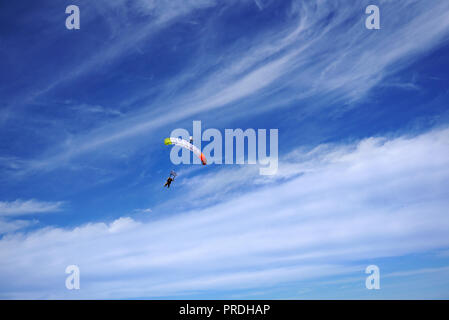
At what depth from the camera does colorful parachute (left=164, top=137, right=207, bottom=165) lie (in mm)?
60969

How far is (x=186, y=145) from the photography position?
62.9 meters

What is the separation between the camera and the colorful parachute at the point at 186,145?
61.0m
